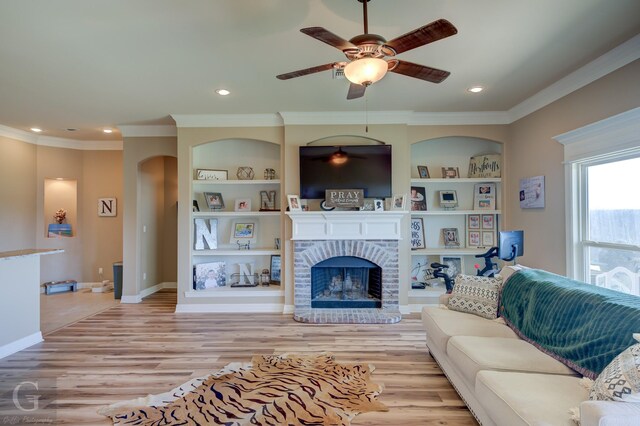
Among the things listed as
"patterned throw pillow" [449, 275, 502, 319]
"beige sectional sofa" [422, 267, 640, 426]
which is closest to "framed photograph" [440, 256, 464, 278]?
"patterned throw pillow" [449, 275, 502, 319]

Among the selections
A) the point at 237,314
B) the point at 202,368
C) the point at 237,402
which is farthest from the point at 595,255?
the point at 237,314

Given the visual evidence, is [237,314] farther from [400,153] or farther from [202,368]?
[400,153]

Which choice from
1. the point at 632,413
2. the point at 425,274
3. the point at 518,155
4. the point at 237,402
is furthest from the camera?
the point at 425,274

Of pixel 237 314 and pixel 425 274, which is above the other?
pixel 425 274

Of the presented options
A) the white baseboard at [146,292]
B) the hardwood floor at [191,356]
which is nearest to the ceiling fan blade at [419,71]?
the hardwood floor at [191,356]

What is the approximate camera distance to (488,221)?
4867mm

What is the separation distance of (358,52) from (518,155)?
340 cm

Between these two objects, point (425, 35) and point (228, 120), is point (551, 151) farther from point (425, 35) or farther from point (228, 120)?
point (228, 120)

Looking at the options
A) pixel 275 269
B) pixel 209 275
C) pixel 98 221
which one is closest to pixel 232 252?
pixel 209 275

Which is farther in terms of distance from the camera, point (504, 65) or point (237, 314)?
point (237, 314)

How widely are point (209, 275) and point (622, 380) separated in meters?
4.62

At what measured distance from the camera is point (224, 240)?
518cm

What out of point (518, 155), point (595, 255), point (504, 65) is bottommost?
point (595, 255)

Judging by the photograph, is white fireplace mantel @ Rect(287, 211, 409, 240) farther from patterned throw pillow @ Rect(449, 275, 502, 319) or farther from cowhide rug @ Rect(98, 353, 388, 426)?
cowhide rug @ Rect(98, 353, 388, 426)
